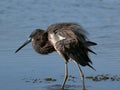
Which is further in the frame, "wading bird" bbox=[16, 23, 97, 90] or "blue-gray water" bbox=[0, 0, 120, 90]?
"blue-gray water" bbox=[0, 0, 120, 90]

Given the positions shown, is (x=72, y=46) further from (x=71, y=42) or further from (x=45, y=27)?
(x=45, y=27)


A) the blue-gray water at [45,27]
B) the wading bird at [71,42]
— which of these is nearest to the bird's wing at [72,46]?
the wading bird at [71,42]

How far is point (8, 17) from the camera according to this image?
1661cm

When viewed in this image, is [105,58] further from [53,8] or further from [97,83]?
[53,8]

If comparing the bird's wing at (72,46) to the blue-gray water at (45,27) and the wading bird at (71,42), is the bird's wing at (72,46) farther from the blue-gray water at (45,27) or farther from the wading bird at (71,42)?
the blue-gray water at (45,27)

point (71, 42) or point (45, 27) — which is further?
point (45, 27)

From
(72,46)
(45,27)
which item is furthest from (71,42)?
(45,27)

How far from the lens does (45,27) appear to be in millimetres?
14938

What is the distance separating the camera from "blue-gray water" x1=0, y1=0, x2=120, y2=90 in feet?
32.7

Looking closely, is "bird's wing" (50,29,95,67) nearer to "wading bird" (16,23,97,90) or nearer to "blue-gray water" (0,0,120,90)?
"wading bird" (16,23,97,90)

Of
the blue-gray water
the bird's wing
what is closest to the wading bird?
the bird's wing

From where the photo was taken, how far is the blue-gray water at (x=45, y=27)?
9.96 m

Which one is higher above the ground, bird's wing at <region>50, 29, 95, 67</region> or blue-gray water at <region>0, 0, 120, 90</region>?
bird's wing at <region>50, 29, 95, 67</region>

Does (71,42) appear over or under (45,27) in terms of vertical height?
over
